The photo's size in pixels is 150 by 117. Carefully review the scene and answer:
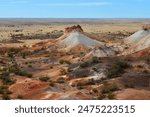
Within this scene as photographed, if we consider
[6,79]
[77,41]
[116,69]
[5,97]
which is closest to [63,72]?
[116,69]

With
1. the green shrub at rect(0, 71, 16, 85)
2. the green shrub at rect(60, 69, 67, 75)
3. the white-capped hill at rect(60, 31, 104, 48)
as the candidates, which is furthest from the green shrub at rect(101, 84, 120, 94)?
the white-capped hill at rect(60, 31, 104, 48)

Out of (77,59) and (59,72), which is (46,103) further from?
(77,59)

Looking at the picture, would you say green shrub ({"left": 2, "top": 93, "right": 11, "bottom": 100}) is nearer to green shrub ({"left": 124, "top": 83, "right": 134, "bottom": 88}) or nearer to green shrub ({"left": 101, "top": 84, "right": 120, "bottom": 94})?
green shrub ({"left": 101, "top": 84, "right": 120, "bottom": 94})

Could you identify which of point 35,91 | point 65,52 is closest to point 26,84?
point 35,91

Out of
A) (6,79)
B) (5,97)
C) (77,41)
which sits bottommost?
(77,41)

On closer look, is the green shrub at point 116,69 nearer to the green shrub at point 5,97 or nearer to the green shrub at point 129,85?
the green shrub at point 129,85

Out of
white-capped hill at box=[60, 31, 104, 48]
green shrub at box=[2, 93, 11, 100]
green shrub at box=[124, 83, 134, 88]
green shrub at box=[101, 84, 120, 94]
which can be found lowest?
white-capped hill at box=[60, 31, 104, 48]

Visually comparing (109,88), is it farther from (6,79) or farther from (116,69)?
(6,79)

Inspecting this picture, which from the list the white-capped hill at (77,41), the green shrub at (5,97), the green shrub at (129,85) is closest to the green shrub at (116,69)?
the green shrub at (129,85)

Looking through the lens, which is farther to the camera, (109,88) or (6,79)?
(6,79)

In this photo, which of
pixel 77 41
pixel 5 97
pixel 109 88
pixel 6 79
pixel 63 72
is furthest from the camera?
pixel 77 41

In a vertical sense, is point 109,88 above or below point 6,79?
above
